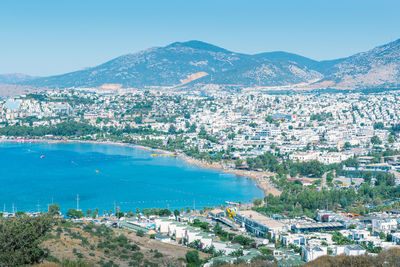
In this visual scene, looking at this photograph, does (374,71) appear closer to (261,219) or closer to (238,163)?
(238,163)

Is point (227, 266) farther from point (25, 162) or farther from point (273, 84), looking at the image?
point (273, 84)

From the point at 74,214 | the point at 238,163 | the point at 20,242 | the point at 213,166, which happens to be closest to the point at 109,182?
the point at 213,166

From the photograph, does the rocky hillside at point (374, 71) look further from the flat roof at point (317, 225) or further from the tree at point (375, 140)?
the flat roof at point (317, 225)

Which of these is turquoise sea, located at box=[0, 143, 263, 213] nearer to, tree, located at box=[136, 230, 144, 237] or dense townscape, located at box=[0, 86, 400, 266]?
dense townscape, located at box=[0, 86, 400, 266]

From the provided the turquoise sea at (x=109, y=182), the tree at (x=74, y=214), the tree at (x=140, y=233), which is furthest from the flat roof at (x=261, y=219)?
the tree at (x=74, y=214)

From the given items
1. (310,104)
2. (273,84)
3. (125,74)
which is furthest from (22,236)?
(125,74)

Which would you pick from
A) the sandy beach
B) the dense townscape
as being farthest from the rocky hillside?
the sandy beach
